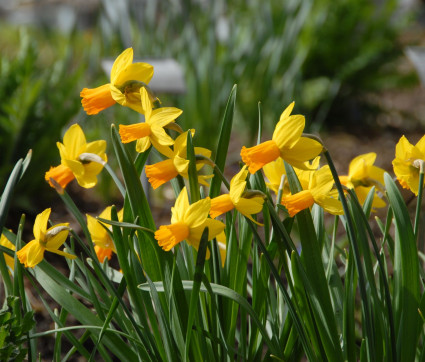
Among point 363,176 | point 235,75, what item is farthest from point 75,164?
point 235,75

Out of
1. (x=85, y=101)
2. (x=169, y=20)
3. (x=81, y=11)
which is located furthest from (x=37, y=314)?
(x=81, y=11)

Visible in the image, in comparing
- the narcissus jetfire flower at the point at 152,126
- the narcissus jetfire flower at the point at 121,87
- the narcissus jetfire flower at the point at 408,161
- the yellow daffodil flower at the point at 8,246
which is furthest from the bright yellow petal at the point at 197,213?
the yellow daffodil flower at the point at 8,246

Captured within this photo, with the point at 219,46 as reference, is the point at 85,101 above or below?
above

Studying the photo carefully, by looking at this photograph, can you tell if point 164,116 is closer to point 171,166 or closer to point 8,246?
point 171,166

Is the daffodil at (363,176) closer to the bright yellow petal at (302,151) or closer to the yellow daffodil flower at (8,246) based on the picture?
the bright yellow petal at (302,151)

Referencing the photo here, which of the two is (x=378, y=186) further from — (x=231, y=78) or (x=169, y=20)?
(x=169, y=20)

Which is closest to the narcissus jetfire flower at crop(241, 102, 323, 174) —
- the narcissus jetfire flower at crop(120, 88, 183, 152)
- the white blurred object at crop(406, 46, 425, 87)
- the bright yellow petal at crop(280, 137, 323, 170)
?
the bright yellow petal at crop(280, 137, 323, 170)

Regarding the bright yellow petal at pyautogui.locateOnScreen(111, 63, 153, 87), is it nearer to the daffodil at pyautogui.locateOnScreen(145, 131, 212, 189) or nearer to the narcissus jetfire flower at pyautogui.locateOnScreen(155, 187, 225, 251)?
the daffodil at pyautogui.locateOnScreen(145, 131, 212, 189)
